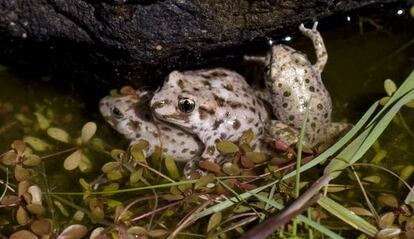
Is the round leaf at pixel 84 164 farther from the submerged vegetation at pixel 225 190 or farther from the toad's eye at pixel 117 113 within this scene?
the toad's eye at pixel 117 113

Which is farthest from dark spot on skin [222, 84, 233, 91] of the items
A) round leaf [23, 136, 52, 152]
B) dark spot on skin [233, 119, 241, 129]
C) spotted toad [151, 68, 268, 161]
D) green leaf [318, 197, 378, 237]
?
round leaf [23, 136, 52, 152]

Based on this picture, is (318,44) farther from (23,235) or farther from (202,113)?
(23,235)

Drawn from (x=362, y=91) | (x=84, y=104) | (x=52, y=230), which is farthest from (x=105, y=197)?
(x=362, y=91)

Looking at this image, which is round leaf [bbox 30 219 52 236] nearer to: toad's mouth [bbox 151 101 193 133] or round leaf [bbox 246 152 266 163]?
toad's mouth [bbox 151 101 193 133]

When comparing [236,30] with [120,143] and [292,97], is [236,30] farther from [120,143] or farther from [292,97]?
[120,143]

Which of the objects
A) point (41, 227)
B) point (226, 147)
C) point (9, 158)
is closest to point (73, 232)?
point (41, 227)
